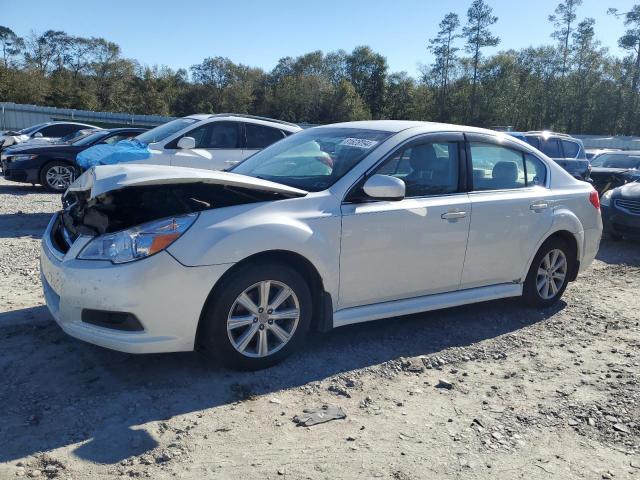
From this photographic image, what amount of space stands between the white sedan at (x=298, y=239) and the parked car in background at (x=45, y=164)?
9.26 m

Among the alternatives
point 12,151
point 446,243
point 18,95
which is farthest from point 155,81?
point 446,243

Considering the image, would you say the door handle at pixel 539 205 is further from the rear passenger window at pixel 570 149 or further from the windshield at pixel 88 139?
the windshield at pixel 88 139

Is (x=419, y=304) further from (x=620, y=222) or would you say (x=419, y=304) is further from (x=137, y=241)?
(x=620, y=222)

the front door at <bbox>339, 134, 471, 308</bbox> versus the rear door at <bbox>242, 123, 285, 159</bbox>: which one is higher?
the rear door at <bbox>242, 123, 285, 159</bbox>

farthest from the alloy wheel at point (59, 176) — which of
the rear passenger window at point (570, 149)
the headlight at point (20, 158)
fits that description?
the rear passenger window at point (570, 149)

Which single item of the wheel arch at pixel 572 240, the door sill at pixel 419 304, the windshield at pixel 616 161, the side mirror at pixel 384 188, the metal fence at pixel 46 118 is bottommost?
the door sill at pixel 419 304

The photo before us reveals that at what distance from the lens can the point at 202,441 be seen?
314 cm

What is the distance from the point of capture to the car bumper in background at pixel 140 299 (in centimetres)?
349

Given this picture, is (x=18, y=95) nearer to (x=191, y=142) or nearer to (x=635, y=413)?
(x=191, y=142)

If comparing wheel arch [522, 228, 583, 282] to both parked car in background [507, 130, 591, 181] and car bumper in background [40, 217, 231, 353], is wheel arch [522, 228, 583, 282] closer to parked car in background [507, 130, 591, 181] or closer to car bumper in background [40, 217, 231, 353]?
car bumper in background [40, 217, 231, 353]

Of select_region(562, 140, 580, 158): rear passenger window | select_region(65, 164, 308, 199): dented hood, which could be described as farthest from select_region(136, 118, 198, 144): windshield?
select_region(562, 140, 580, 158): rear passenger window

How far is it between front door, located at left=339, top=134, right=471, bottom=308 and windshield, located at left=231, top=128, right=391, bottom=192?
0.25 metres

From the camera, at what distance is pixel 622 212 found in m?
9.73

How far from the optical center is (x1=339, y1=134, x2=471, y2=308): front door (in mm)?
4262
